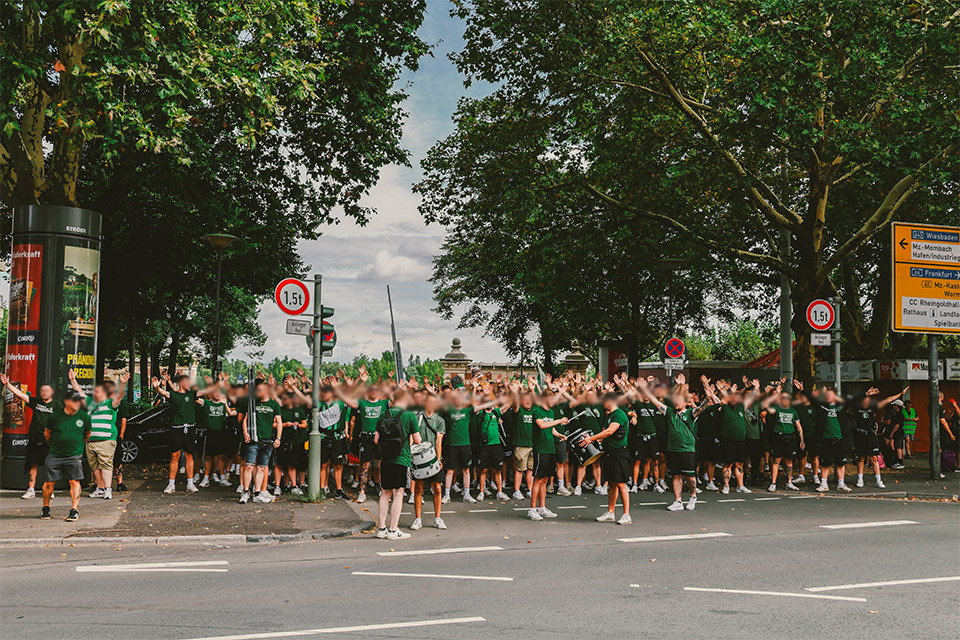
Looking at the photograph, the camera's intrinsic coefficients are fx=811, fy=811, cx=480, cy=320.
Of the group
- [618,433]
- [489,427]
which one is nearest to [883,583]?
[618,433]

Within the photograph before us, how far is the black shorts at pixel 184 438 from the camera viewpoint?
1351 centimetres

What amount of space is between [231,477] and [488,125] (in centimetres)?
989

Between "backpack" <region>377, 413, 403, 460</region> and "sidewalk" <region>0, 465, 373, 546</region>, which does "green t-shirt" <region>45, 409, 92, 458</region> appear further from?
"backpack" <region>377, 413, 403, 460</region>

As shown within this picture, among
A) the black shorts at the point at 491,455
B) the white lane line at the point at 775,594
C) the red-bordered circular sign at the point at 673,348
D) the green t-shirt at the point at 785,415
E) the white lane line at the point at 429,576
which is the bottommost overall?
the white lane line at the point at 429,576

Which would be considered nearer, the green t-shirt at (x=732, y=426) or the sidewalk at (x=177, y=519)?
the sidewalk at (x=177, y=519)

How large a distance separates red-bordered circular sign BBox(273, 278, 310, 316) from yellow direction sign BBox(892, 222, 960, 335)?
A: 305 inches

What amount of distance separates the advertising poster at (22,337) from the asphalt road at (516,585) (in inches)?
197

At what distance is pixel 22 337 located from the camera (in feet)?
43.0

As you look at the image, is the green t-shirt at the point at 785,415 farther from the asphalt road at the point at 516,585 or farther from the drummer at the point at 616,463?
the drummer at the point at 616,463

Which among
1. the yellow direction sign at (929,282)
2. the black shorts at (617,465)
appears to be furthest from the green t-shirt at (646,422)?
the yellow direction sign at (929,282)

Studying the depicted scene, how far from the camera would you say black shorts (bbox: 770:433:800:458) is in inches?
495

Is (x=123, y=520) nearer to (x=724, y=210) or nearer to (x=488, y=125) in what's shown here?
(x=488, y=125)

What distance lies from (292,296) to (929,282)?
877 cm

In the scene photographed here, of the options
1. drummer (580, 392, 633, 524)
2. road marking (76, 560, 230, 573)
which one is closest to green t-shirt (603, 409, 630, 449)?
drummer (580, 392, 633, 524)
